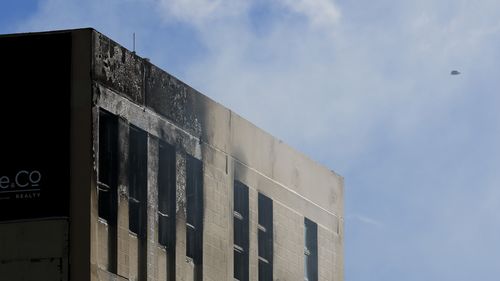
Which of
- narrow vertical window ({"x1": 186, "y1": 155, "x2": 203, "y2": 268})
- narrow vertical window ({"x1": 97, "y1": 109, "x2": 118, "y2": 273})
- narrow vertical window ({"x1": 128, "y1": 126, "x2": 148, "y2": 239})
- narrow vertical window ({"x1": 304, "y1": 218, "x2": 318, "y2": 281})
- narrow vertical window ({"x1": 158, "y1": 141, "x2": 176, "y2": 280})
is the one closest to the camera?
narrow vertical window ({"x1": 97, "y1": 109, "x2": 118, "y2": 273})

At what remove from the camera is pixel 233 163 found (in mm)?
76812

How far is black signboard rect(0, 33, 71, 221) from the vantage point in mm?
65812

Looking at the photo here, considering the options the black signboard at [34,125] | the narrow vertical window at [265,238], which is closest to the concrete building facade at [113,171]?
the black signboard at [34,125]

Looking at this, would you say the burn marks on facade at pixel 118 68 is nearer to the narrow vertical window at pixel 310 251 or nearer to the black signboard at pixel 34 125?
the black signboard at pixel 34 125

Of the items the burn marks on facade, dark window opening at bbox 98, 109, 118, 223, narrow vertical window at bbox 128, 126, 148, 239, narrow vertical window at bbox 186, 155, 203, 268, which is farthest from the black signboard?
narrow vertical window at bbox 186, 155, 203, 268

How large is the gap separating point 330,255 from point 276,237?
5.87 meters

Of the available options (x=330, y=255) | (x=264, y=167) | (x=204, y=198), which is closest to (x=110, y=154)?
(x=204, y=198)

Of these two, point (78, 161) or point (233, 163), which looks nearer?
point (78, 161)

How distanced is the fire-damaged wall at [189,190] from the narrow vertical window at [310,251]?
0.04 meters

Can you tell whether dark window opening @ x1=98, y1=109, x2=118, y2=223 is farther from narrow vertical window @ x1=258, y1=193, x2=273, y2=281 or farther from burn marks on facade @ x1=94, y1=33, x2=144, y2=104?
narrow vertical window @ x1=258, y1=193, x2=273, y2=281

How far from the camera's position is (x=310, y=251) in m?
84.5

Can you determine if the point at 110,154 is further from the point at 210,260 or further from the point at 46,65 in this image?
the point at 210,260

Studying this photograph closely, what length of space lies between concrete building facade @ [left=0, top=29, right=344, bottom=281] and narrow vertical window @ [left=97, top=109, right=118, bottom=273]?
3 cm

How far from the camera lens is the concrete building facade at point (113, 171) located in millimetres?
65625
